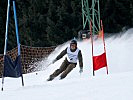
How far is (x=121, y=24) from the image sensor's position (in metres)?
16.7

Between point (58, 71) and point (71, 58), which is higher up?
point (71, 58)

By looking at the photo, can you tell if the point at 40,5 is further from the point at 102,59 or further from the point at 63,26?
the point at 102,59

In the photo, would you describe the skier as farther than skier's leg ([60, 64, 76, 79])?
Yes

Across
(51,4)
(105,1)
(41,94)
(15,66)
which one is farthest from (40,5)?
(41,94)

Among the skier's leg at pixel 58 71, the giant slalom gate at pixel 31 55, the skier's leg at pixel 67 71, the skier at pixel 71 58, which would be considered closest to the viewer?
the skier's leg at pixel 67 71

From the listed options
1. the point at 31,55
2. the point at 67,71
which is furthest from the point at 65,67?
the point at 31,55

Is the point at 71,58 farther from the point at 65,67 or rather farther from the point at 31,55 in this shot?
the point at 31,55

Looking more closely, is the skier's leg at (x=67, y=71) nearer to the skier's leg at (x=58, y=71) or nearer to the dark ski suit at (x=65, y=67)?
the dark ski suit at (x=65, y=67)

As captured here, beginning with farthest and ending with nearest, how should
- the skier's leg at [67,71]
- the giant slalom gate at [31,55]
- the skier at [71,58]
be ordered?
the giant slalom gate at [31,55], the skier at [71,58], the skier's leg at [67,71]

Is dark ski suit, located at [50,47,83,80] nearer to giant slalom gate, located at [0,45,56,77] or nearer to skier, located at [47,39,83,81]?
skier, located at [47,39,83,81]

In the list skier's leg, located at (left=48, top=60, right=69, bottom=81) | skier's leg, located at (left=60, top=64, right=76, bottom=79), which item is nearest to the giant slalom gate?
skier's leg, located at (left=48, top=60, right=69, bottom=81)

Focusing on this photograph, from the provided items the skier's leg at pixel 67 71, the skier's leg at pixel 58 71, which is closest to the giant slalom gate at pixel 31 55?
the skier's leg at pixel 58 71

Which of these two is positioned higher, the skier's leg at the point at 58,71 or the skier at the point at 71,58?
the skier at the point at 71,58

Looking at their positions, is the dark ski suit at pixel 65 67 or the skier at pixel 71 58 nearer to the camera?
the dark ski suit at pixel 65 67
